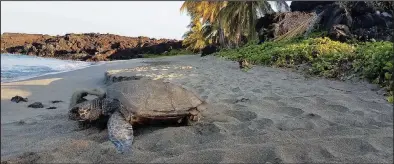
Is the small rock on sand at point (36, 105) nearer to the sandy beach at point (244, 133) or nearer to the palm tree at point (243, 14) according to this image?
the sandy beach at point (244, 133)

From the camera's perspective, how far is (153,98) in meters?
2.64

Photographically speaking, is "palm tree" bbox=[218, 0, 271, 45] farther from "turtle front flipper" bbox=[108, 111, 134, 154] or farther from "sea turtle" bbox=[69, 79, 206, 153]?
"turtle front flipper" bbox=[108, 111, 134, 154]

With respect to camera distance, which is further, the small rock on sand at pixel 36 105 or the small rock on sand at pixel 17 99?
the small rock on sand at pixel 36 105

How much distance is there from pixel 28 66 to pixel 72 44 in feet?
2.86

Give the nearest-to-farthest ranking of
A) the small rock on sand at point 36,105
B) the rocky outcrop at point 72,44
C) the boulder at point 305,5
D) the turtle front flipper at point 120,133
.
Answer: the rocky outcrop at point 72,44, the turtle front flipper at point 120,133, the small rock on sand at point 36,105, the boulder at point 305,5

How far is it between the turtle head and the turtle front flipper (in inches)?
6.2

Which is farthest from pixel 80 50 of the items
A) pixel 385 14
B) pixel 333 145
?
pixel 385 14

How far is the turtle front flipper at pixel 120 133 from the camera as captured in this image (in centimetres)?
209

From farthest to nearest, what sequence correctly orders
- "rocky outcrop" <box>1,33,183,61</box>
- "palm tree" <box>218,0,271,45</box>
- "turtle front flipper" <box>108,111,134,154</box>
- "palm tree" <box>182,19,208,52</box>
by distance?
"palm tree" <box>182,19,208,52</box> → "palm tree" <box>218,0,271,45</box> → "turtle front flipper" <box>108,111,134,154</box> → "rocky outcrop" <box>1,33,183,61</box>

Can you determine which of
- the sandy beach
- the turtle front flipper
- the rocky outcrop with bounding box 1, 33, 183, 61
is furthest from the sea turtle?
the rocky outcrop with bounding box 1, 33, 183, 61

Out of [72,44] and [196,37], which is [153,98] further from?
[196,37]

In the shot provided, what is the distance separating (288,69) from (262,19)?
8.30 meters

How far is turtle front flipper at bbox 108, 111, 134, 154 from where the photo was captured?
6.86 feet

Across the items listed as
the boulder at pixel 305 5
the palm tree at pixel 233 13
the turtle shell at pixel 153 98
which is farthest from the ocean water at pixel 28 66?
the boulder at pixel 305 5
